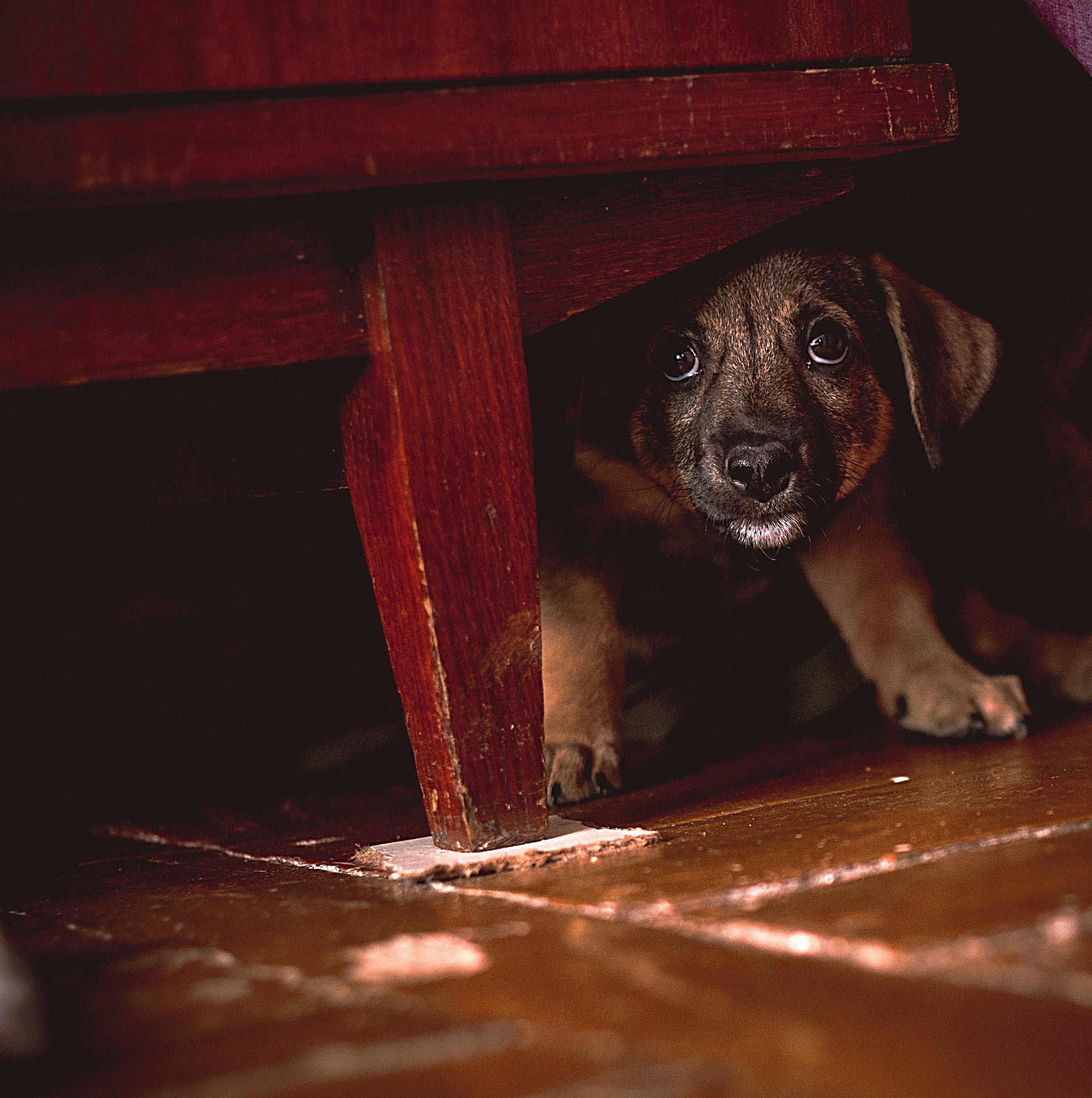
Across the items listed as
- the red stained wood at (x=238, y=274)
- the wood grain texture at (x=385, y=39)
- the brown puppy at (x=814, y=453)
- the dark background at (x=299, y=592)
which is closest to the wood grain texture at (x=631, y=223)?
the red stained wood at (x=238, y=274)

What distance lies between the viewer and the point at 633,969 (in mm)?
736

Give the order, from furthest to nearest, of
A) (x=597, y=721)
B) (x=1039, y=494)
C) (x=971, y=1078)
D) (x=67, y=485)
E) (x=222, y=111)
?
1. (x=1039, y=494)
2. (x=597, y=721)
3. (x=67, y=485)
4. (x=222, y=111)
5. (x=971, y=1078)

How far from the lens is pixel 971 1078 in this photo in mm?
532

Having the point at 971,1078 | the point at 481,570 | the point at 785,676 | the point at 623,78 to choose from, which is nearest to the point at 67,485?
A: the point at 481,570

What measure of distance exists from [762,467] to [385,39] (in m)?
1.07

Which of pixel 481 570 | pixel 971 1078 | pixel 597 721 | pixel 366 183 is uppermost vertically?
pixel 366 183

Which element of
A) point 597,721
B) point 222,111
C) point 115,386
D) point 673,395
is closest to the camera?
point 222,111

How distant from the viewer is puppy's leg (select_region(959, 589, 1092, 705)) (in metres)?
2.26

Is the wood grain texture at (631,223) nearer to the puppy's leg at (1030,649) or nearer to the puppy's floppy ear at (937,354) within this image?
the puppy's floppy ear at (937,354)

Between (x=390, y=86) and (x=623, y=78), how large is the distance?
0.24 m

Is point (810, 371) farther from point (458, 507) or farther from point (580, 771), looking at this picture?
point (458, 507)

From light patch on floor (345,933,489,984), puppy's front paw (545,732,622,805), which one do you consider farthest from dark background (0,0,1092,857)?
light patch on floor (345,933,489,984)

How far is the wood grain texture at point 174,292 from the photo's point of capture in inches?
43.3

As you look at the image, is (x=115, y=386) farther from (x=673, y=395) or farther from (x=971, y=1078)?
(x=673, y=395)
